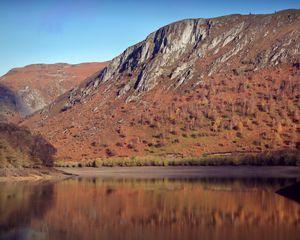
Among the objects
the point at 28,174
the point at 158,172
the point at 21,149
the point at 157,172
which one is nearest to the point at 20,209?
the point at 28,174

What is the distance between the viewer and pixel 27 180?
108812 millimetres

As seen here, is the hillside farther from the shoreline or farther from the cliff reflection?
the cliff reflection

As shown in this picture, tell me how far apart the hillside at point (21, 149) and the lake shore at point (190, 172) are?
12.4m

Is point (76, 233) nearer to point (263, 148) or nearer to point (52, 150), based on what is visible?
point (52, 150)

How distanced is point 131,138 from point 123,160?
30.9 meters

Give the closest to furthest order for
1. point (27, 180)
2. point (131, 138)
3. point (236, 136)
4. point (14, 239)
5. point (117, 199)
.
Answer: point (14, 239) → point (117, 199) → point (27, 180) → point (236, 136) → point (131, 138)

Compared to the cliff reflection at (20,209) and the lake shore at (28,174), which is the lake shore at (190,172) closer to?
the lake shore at (28,174)

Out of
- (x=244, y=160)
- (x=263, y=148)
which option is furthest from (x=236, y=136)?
(x=244, y=160)

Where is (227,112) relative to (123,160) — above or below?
above

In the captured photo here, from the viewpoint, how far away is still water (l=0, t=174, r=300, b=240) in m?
42.7

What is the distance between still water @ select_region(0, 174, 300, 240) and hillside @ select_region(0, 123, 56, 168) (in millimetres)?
29669

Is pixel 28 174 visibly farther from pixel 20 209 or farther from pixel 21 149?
pixel 20 209

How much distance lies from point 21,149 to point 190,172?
43.2m

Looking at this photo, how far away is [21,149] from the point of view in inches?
4557
